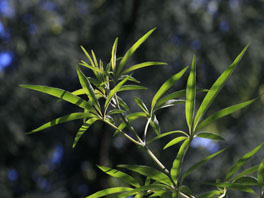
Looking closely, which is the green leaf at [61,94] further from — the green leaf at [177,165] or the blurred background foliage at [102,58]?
the blurred background foliage at [102,58]

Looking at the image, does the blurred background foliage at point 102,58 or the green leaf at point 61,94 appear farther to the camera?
the blurred background foliage at point 102,58

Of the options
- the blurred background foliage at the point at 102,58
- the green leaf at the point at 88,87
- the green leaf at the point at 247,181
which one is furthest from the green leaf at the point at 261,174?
the blurred background foliage at the point at 102,58

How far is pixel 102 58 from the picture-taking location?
2.82m

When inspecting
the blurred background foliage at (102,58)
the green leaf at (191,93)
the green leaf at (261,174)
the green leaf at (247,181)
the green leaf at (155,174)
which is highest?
the green leaf at (191,93)

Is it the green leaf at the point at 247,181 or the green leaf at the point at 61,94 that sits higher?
the green leaf at the point at 61,94

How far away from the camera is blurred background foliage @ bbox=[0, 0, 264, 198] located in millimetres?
2486

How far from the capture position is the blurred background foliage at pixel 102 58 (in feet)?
8.16

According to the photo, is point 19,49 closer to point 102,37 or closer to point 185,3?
point 102,37

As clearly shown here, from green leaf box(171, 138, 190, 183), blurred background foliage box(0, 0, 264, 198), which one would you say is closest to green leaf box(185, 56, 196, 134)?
green leaf box(171, 138, 190, 183)

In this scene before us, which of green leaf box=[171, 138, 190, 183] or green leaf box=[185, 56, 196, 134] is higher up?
green leaf box=[185, 56, 196, 134]

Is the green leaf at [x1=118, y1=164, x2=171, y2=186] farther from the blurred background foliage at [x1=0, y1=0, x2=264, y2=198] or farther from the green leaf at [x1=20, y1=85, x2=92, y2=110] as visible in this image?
the blurred background foliage at [x1=0, y1=0, x2=264, y2=198]

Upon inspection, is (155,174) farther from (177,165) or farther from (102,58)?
(102,58)

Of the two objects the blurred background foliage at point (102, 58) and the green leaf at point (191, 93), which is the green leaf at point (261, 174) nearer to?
the green leaf at point (191, 93)

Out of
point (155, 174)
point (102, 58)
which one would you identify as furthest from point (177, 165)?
point (102, 58)
